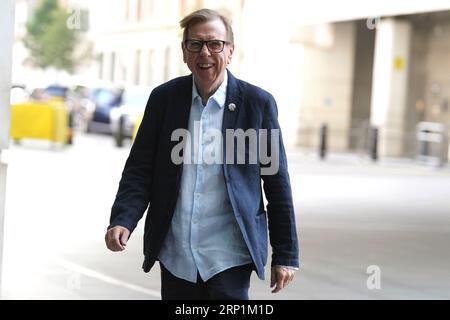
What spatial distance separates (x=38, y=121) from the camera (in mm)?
20203

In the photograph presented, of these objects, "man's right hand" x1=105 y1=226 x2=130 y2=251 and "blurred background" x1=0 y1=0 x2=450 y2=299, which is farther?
"blurred background" x1=0 y1=0 x2=450 y2=299

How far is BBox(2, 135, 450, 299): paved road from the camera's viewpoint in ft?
20.3

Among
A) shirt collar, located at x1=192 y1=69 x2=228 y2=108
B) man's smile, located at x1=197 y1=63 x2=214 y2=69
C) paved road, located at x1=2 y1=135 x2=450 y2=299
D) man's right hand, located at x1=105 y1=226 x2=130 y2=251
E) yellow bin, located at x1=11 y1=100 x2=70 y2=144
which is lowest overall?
paved road, located at x1=2 y1=135 x2=450 y2=299

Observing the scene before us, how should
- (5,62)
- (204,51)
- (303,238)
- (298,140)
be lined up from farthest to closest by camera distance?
(298,140), (303,238), (5,62), (204,51)

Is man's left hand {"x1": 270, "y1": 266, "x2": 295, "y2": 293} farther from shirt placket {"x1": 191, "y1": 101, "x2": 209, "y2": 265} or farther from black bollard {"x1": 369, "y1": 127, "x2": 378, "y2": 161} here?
black bollard {"x1": 369, "y1": 127, "x2": 378, "y2": 161}

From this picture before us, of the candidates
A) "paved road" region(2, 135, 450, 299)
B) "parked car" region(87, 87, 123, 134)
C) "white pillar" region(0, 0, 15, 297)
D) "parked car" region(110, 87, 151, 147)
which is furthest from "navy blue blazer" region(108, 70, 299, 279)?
"parked car" region(87, 87, 123, 134)

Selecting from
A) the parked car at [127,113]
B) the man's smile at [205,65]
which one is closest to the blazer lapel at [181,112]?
the man's smile at [205,65]

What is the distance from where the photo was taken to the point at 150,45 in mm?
34812

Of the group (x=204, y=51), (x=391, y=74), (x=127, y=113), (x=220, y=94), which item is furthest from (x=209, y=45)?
(x=391, y=74)

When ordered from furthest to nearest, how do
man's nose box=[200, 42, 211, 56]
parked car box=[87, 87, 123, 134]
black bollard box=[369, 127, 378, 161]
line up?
parked car box=[87, 87, 123, 134] → black bollard box=[369, 127, 378, 161] → man's nose box=[200, 42, 211, 56]

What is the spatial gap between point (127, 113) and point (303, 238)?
1452cm

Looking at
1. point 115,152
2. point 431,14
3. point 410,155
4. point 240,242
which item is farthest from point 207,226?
point 431,14

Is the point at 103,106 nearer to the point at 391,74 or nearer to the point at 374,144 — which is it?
the point at 391,74

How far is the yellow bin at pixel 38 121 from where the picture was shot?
65.7 ft
